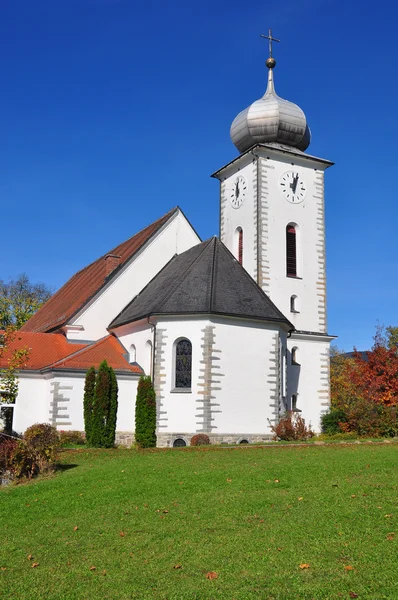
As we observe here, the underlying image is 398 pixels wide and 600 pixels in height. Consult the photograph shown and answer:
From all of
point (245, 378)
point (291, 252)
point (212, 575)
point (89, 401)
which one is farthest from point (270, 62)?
point (212, 575)

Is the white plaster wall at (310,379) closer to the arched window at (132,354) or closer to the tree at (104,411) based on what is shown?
the arched window at (132,354)

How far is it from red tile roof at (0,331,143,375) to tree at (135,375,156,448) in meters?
3.66

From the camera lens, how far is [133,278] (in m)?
32.6

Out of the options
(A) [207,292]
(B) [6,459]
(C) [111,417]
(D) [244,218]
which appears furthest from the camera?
(D) [244,218]

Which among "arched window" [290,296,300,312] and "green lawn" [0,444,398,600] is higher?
"arched window" [290,296,300,312]

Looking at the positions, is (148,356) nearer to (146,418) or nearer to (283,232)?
(146,418)

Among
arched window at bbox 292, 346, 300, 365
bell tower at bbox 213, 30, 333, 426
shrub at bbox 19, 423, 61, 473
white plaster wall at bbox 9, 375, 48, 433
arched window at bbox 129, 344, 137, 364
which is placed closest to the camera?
shrub at bbox 19, 423, 61, 473

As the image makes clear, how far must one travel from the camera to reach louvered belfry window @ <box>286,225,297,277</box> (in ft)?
106

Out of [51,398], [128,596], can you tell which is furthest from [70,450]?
[128,596]

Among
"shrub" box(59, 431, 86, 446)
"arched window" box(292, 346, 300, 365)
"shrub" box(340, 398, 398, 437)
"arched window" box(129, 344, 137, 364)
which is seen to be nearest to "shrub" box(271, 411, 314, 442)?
"shrub" box(340, 398, 398, 437)

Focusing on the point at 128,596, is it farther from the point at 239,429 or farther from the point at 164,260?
the point at 164,260

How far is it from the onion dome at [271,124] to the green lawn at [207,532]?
22.8m

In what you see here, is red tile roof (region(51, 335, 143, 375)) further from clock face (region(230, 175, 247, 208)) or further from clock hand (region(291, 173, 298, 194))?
clock hand (region(291, 173, 298, 194))

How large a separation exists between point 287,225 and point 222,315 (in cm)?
941
